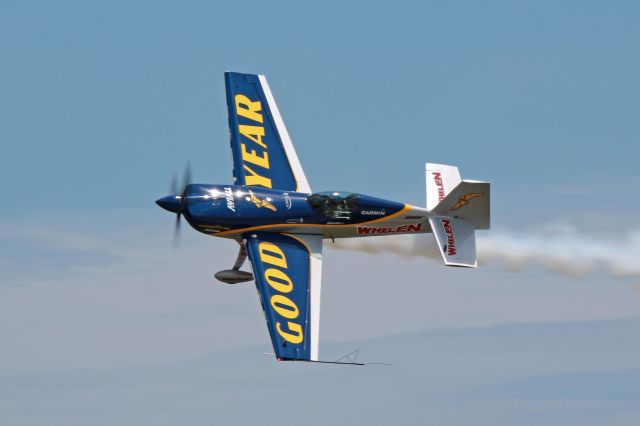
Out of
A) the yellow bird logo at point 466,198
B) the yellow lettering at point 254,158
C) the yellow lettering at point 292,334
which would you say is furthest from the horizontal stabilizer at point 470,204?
the yellow lettering at point 292,334

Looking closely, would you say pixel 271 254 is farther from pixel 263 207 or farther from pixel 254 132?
pixel 254 132

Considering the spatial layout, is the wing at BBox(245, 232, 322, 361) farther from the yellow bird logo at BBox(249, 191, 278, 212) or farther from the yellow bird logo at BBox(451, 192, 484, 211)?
the yellow bird logo at BBox(451, 192, 484, 211)

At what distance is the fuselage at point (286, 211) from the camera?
169 ft

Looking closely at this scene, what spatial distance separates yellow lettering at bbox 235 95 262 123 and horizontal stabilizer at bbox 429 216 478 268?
23.2 ft

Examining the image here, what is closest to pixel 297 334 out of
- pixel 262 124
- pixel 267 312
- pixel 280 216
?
pixel 267 312

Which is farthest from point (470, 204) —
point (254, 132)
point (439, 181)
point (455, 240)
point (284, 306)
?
point (254, 132)

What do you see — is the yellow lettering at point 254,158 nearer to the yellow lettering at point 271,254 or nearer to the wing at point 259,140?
the wing at point 259,140

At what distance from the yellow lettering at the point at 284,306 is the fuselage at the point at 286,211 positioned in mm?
2831

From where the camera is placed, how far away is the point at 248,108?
55312mm

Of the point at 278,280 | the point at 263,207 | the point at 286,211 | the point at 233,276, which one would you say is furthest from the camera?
the point at 233,276

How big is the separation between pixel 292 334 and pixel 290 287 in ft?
7.09

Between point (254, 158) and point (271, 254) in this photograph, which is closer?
point (271, 254)

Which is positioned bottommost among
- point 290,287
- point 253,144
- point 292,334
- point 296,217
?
point 292,334

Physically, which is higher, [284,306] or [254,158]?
[254,158]
